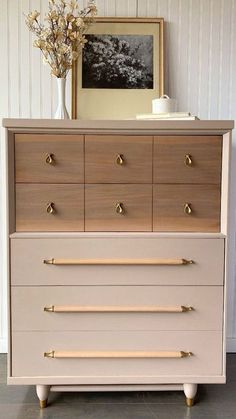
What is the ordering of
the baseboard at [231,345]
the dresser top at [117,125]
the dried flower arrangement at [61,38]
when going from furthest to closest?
the baseboard at [231,345]
the dried flower arrangement at [61,38]
the dresser top at [117,125]

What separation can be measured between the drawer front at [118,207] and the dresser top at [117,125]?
22cm

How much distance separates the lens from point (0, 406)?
1.55 m

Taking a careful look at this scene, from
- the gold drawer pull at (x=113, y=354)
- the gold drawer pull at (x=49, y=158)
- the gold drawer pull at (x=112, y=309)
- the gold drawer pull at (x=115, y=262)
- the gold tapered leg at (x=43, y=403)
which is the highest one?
the gold drawer pull at (x=49, y=158)

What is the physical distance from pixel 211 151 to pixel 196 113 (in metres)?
0.52

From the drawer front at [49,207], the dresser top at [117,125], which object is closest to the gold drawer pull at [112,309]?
the drawer front at [49,207]

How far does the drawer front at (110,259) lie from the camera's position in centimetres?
141

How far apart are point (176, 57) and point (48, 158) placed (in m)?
0.92

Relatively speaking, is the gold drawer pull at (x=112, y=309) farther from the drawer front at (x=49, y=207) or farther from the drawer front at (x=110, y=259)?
the drawer front at (x=49, y=207)

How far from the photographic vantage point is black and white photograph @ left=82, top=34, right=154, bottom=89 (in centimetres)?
182

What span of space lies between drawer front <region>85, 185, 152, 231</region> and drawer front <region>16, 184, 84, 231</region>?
38 millimetres

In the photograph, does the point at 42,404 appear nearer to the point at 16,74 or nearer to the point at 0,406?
the point at 0,406

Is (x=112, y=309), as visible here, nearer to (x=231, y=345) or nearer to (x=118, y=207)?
(x=118, y=207)

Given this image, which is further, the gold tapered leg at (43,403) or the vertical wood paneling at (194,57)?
the vertical wood paneling at (194,57)

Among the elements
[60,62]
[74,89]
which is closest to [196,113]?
[74,89]
